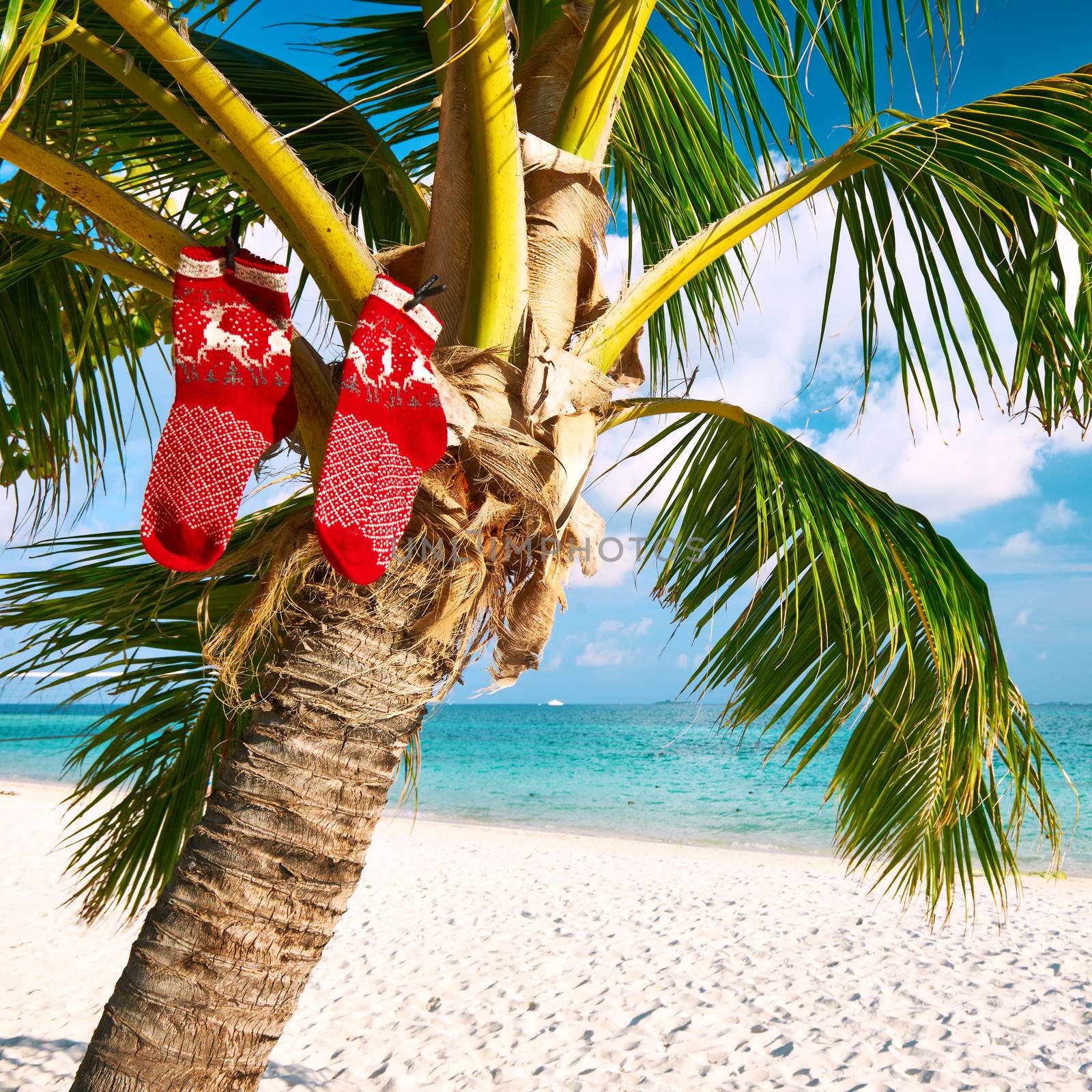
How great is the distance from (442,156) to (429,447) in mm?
589

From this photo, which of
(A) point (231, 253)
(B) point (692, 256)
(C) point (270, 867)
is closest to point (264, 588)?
(C) point (270, 867)

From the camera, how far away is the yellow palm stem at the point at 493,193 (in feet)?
4.68

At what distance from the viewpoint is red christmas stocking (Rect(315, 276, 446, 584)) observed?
1386 millimetres

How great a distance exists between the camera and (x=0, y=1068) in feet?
10.4

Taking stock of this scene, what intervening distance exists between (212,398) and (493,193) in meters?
0.62

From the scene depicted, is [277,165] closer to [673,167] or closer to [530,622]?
[530,622]

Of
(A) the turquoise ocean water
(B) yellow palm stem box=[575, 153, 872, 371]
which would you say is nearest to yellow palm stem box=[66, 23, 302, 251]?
(B) yellow palm stem box=[575, 153, 872, 371]

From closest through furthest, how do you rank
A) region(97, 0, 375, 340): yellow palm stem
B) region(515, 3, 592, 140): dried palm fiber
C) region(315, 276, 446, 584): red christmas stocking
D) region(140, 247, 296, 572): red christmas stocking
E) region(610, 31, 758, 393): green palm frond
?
1. region(97, 0, 375, 340): yellow palm stem
2. region(315, 276, 446, 584): red christmas stocking
3. region(140, 247, 296, 572): red christmas stocking
4. region(515, 3, 592, 140): dried palm fiber
5. region(610, 31, 758, 393): green palm frond

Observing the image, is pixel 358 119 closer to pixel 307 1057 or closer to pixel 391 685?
pixel 391 685

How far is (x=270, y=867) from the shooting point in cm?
135

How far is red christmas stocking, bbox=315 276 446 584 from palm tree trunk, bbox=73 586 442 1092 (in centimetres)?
13

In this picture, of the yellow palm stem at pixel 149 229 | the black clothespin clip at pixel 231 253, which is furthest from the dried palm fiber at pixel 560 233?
the black clothespin clip at pixel 231 253

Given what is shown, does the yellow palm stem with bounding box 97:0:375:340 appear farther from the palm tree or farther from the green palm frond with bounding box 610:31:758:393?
the green palm frond with bounding box 610:31:758:393

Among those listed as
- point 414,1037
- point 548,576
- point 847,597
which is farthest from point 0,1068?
point 847,597
